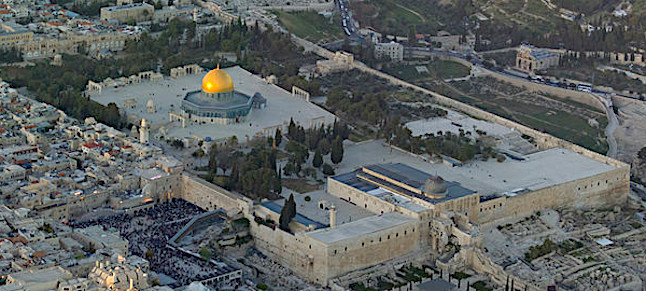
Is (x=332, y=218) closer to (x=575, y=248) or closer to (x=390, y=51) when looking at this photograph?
(x=575, y=248)

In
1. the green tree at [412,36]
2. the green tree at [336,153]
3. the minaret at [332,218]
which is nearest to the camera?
the minaret at [332,218]

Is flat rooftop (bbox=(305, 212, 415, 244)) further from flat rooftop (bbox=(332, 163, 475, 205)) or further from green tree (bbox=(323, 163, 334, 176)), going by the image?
green tree (bbox=(323, 163, 334, 176))

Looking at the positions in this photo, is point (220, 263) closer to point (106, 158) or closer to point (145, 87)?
point (106, 158)

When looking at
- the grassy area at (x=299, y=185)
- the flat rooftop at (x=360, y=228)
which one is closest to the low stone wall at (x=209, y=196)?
the grassy area at (x=299, y=185)

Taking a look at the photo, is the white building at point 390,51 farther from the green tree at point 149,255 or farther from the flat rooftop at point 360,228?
the green tree at point 149,255

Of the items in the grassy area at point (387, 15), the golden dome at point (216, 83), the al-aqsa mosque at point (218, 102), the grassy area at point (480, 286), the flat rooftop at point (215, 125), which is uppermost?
the golden dome at point (216, 83)

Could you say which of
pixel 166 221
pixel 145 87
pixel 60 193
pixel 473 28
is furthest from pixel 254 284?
pixel 473 28

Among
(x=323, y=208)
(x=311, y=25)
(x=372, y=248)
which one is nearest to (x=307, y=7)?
(x=311, y=25)
